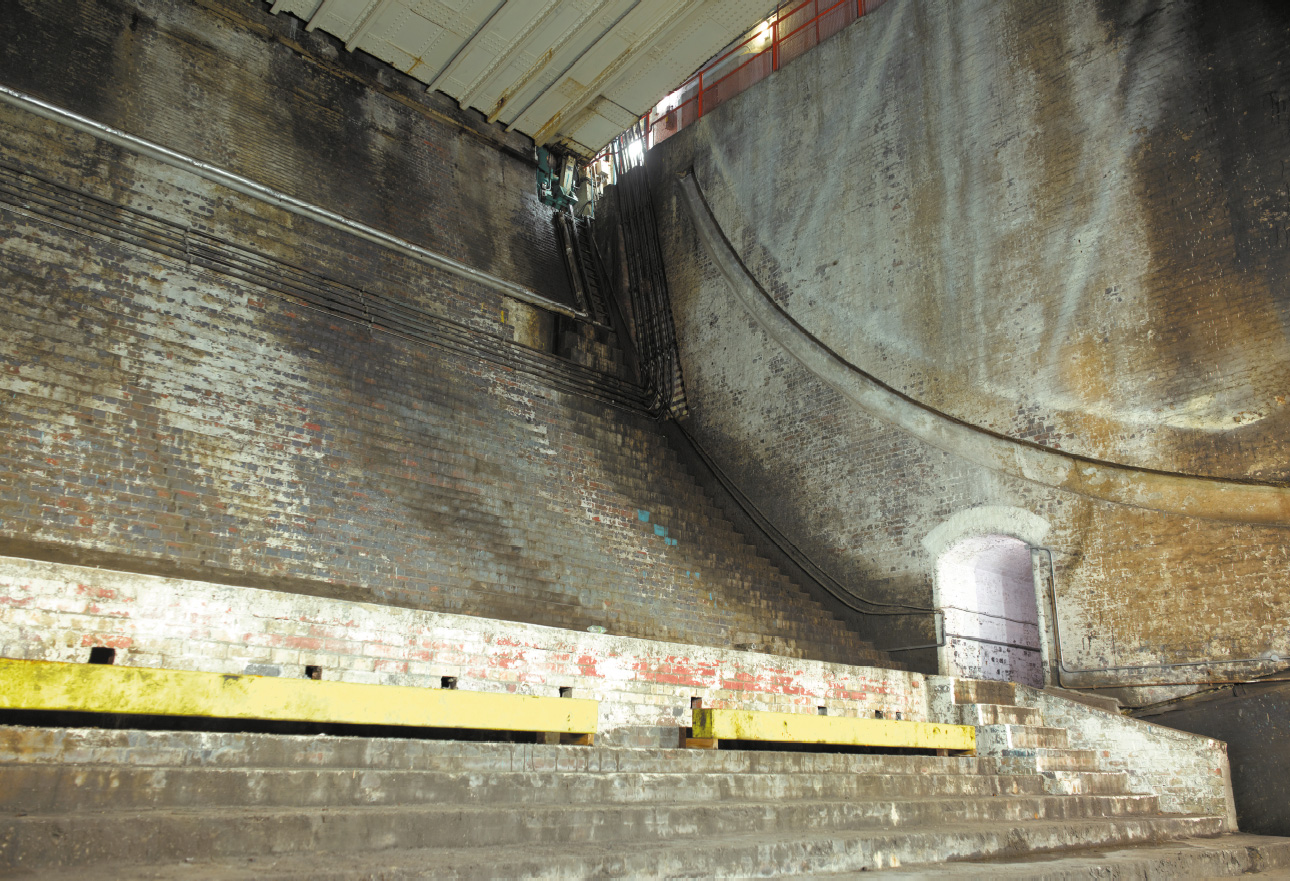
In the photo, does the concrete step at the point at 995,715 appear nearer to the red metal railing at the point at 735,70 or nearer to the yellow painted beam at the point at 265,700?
the yellow painted beam at the point at 265,700

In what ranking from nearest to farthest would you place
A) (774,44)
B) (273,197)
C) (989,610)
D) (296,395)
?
(296,395), (273,197), (989,610), (774,44)

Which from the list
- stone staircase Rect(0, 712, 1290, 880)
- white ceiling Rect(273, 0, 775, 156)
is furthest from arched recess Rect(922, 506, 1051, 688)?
white ceiling Rect(273, 0, 775, 156)

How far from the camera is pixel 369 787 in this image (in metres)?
3.25

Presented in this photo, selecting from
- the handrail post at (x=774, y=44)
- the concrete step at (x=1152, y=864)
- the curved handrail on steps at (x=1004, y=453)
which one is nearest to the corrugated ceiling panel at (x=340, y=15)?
the curved handrail on steps at (x=1004, y=453)

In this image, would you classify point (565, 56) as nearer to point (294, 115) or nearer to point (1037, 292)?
point (294, 115)

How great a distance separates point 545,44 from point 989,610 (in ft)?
29.1

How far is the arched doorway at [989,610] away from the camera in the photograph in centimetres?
907

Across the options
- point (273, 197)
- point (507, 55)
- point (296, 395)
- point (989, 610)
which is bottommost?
point (989, 610)

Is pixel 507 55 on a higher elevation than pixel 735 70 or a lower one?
lower

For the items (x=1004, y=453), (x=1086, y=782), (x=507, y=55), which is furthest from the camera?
(x=507, y=55)

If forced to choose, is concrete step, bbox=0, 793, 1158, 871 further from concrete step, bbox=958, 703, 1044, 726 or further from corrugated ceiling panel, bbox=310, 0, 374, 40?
corrugated ceiling panel, bbox=310, 0, 374, 40

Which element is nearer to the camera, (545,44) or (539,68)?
(545,44)

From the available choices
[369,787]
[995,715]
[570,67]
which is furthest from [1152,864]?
[570,67]

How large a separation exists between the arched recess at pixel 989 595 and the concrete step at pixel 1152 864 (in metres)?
2.81
